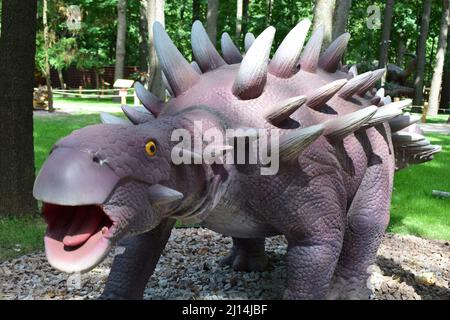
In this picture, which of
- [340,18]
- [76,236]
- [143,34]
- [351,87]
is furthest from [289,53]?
[143,34]

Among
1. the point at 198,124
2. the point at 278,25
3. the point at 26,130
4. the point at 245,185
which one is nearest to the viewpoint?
the point at 198,124

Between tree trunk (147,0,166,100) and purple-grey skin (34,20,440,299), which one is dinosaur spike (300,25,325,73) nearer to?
purple-grey skin (34,20,440,299)

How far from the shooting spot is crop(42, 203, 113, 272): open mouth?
68.2 inches

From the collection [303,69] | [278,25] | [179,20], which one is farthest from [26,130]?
[179,20]

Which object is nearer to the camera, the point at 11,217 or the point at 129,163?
the point at 129,163

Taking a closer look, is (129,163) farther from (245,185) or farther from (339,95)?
(339,95)

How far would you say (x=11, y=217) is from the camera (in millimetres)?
5168

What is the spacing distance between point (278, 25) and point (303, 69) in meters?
21.2

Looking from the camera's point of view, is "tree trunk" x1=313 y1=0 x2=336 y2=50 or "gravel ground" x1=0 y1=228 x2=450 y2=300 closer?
"gravel ground" x1=0 y1=228 x2=450 y2=300

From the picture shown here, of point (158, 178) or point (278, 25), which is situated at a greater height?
point (278, 25)

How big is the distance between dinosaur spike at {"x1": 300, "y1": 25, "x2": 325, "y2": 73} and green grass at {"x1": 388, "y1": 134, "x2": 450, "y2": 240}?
3.40m

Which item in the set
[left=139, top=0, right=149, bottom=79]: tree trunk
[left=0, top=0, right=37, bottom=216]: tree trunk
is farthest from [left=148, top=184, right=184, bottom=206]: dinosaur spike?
[left=139, top=0, right=149, bottom=79]: tree trunk

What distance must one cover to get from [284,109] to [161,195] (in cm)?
77

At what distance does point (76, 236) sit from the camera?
177cm
